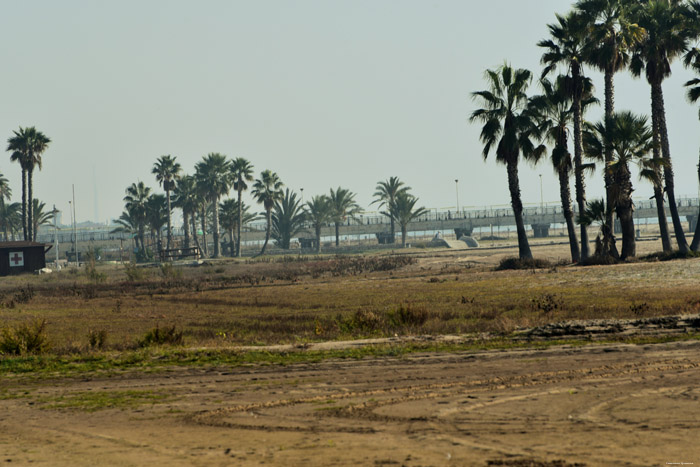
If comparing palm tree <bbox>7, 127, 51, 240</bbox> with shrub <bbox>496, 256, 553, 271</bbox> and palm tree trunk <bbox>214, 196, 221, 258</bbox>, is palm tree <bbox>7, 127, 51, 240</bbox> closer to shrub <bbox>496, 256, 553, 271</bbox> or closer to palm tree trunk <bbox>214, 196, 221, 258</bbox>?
palm tree trunk <bbox>214, 196, 221, 258</bbox>

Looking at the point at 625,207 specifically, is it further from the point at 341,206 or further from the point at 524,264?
the point at 341,206

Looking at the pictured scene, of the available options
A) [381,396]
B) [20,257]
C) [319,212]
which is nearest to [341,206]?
[319,212]

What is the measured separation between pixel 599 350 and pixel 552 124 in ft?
112

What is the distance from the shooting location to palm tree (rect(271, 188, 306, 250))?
384 feet

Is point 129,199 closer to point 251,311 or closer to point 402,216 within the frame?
point 402,216

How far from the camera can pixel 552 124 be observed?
45781 mm

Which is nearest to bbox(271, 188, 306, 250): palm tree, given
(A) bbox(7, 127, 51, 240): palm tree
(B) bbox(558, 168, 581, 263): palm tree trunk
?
(A) bbox(7, 127, 51, 240): palm tree

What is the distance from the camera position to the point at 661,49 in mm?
43594

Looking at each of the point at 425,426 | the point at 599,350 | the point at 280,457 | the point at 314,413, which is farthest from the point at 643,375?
the point at 280,457

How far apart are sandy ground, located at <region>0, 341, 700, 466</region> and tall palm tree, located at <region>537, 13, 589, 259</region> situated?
1251 inches

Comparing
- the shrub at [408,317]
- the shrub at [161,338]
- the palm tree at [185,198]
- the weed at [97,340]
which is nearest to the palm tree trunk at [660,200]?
the shrub at [408,317]

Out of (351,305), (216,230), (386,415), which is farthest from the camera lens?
(216,230)

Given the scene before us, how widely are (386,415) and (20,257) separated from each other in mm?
66613

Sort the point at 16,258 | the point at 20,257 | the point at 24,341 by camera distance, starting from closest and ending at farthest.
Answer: the point at 24,341 < the point at 16,258 < the point at 20,257
